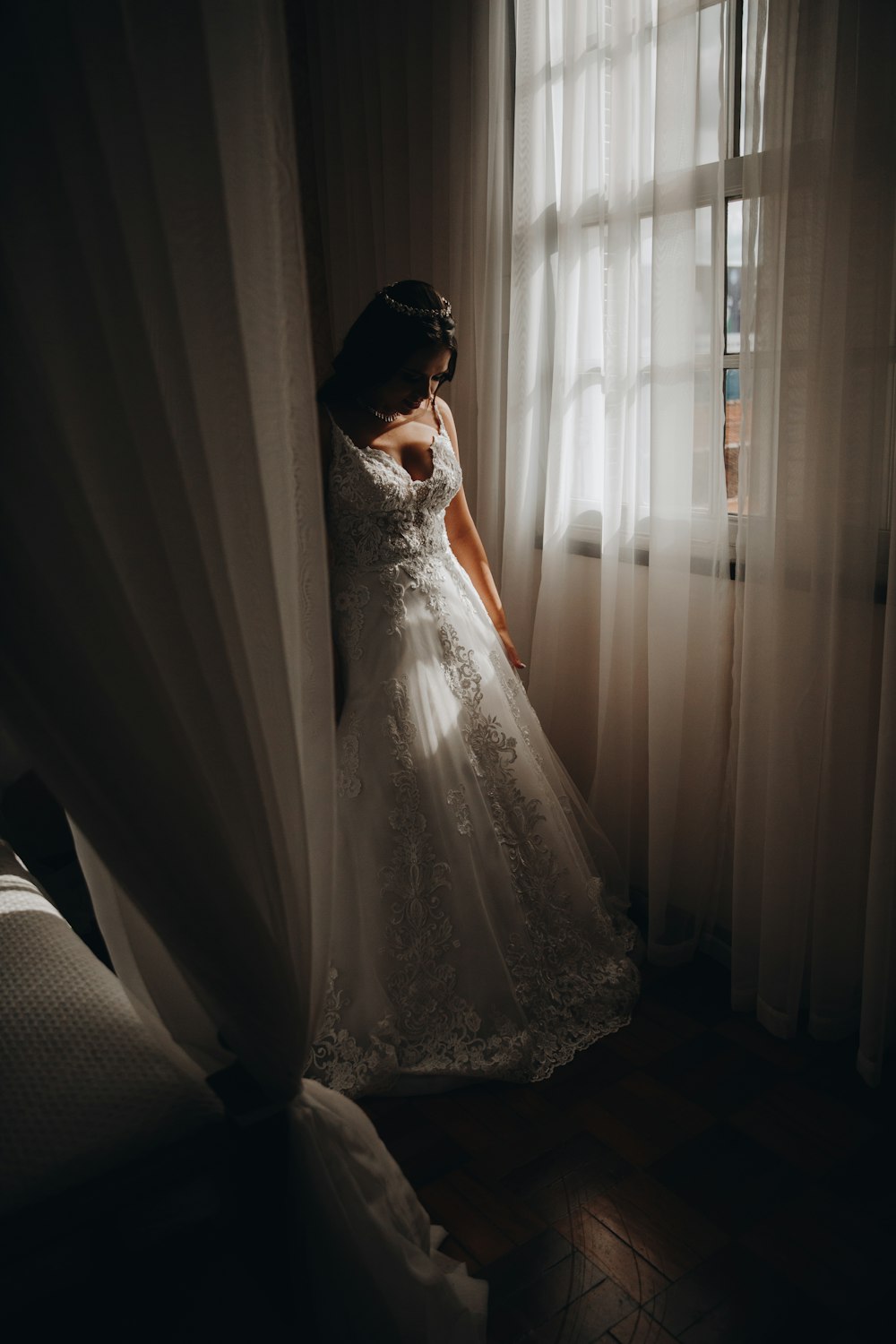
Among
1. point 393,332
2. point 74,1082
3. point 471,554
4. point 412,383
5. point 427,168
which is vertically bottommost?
point 74,1082

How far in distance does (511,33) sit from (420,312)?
0.94 meters

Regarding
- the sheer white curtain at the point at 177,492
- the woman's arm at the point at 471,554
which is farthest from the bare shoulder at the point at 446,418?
the sheer white curtain at the point at 177,492

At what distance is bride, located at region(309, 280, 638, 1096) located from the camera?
1838mm

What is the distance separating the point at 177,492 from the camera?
0.80 m

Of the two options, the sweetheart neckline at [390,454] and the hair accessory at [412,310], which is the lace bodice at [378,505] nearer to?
the sweetheart neckline at [390,454]

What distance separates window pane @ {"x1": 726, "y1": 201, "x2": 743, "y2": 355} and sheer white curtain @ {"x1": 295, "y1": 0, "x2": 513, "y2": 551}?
622mm

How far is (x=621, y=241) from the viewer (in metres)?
2.07

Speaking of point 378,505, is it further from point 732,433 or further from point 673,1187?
point 673,1187

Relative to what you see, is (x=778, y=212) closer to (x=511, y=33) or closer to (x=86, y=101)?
(x=511, y=33)

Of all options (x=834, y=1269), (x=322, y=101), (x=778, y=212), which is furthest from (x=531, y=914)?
(x=322, y=101)

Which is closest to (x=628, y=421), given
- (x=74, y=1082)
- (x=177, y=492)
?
(x=177, y=492)

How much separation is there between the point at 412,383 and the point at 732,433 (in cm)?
70

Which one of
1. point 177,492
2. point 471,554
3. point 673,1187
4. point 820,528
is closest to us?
point 177,492

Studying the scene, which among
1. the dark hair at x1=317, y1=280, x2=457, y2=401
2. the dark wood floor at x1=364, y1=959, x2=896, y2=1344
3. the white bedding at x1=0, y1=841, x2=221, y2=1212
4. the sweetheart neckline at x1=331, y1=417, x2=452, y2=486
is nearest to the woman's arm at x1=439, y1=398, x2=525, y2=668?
the sweetheart neckline at x1=331, y1=417, x2=452, y2=486
